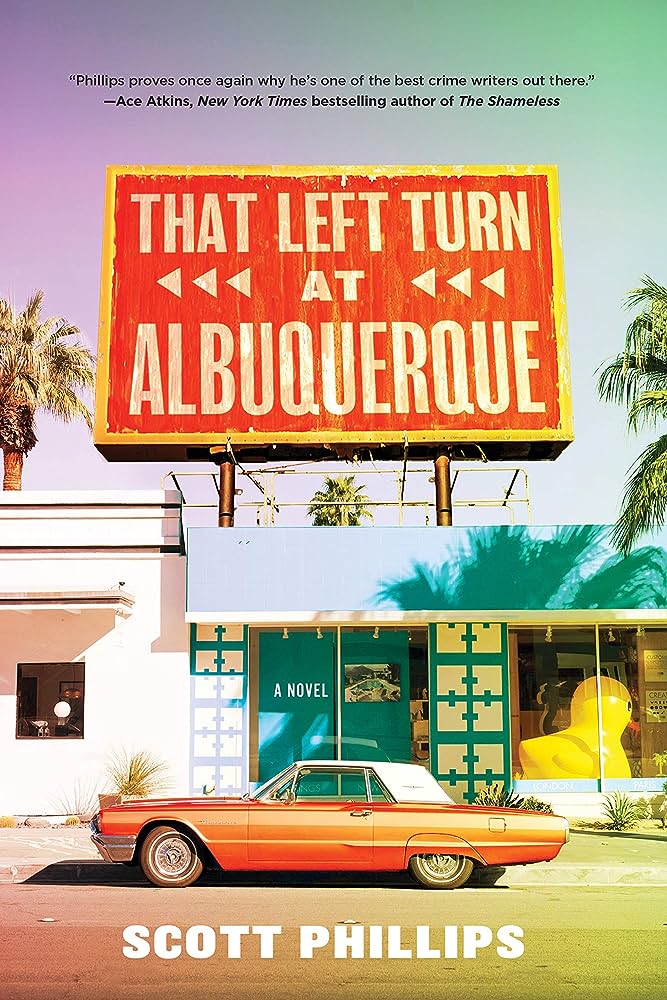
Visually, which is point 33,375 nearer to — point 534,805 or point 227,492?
point 227,492

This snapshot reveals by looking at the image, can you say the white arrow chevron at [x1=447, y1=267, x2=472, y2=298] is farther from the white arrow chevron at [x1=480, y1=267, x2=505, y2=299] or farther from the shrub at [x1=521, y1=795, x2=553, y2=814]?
the shrub at [x1=521, y1=795, x2=553, y2=814]

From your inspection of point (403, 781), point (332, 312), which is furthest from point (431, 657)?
point (332, 312)

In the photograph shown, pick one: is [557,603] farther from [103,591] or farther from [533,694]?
[103,591]

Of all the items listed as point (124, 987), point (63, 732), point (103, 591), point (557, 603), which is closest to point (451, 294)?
point (557, 603)

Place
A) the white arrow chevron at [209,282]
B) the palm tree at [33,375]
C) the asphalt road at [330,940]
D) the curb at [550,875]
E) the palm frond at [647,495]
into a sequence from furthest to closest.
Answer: the palm tree at [33,375] → the white arrow chevron at [209,282] → the palm frond at [647,495] → the curb at [550,875] → the asphalt road at [330,940]

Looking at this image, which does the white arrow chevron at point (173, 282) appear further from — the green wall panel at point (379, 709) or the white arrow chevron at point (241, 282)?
the green wall panel at point (379, 709)

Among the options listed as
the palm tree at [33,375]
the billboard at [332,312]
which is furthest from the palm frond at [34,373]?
the billboard at [332,312]

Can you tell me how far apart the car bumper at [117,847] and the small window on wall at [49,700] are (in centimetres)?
693

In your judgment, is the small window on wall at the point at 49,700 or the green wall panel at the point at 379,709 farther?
the small window on wall at the point at 49,700

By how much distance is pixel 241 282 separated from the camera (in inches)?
885

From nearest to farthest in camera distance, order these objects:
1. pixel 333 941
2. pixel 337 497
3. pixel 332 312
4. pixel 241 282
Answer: pixel 333 941 < pixel 332 312 < pixel 241 282 < pixel 337 497

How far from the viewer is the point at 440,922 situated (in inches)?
424

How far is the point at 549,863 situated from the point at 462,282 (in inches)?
455

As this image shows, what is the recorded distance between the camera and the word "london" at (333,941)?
30.3 feet
